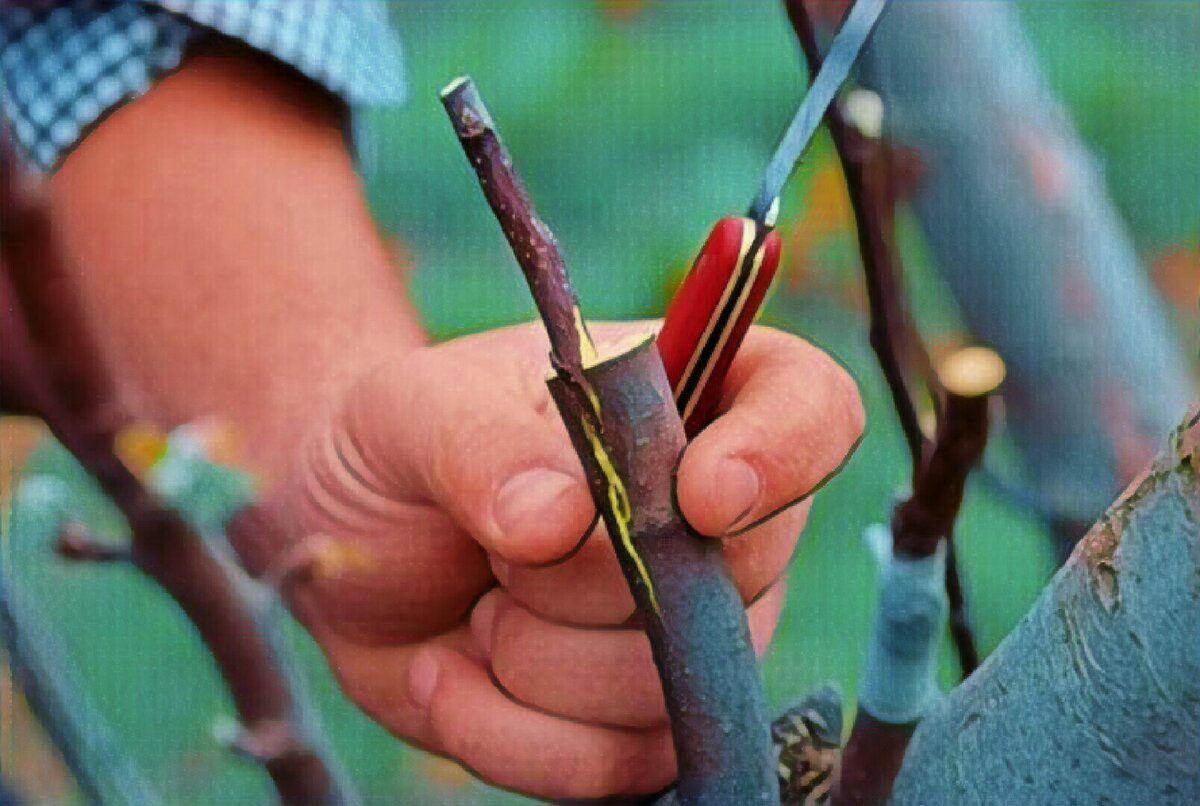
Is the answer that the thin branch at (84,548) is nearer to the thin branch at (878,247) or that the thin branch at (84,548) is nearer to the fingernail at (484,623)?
the fingernail at (484,623)

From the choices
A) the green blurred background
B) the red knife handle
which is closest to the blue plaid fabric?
the green blurred background

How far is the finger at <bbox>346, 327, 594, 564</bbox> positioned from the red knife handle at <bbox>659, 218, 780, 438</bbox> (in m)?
0.04

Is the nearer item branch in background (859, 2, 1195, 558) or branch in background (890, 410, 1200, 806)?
branch in background (890, 410, 1200, 806)

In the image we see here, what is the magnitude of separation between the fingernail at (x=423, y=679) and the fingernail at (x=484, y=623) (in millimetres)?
16

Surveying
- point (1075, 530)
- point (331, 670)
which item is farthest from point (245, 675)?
point (1075, 530)

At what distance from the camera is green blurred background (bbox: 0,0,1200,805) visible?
1.39 feet

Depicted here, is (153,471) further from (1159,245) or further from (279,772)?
(1159,245)

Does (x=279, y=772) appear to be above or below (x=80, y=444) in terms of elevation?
below

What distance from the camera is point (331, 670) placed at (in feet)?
1.48

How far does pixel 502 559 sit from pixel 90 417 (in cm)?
14

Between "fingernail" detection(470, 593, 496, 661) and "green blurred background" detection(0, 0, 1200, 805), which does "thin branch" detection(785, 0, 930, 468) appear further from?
"fingernail" detection(470, 593, 496, 661)

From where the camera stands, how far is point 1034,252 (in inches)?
17.2

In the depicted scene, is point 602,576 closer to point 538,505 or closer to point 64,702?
point 538,505

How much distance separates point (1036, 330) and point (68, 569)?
31 centimetres
